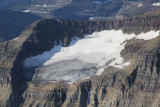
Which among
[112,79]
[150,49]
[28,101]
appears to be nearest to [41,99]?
[28,101]

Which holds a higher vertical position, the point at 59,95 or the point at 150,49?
the point at 150,49

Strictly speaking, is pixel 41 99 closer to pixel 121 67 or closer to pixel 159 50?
pixel 121 67

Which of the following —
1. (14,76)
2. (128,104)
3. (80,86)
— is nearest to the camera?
(128,104)

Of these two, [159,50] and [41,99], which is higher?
[159,50]

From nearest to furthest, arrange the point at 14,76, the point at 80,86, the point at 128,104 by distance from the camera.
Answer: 1. the point at 128,104
2. the point at 80,86
3. the point at 14,76

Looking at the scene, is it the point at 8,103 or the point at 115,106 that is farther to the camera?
the point at 8,103

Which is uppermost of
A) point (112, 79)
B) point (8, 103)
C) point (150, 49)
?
point (150, 49)

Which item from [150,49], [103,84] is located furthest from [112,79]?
[150,49]

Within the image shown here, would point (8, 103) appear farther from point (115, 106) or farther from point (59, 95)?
point (115, 106)

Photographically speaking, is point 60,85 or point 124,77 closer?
point 124,77
